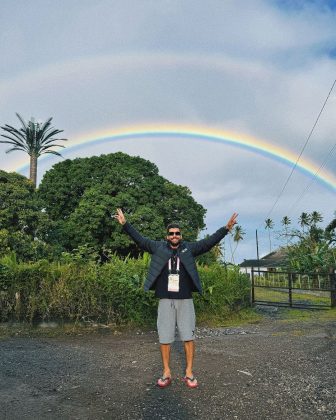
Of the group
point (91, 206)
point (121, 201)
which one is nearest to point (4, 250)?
point (91, 206)

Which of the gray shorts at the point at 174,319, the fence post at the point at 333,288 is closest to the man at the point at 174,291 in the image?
the gray shorts at the point at 174,319

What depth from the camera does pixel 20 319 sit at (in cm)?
884

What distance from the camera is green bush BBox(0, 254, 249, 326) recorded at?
8820mm

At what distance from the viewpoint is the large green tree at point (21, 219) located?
77.0 ft

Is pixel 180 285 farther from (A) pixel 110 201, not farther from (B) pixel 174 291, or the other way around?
(A) pixel 110 201

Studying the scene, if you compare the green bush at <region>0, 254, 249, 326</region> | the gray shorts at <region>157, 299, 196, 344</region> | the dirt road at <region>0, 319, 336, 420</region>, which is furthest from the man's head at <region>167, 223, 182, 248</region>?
the green bush at <region>0, 254, 249, 326</region>

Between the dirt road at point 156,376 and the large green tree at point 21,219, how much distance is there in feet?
53.5

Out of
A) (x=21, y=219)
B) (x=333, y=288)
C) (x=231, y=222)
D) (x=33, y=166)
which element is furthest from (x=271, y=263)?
(x=231, y=222)

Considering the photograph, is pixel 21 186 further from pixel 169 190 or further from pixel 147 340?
pixel 147 340

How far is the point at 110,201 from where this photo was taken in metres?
29.0

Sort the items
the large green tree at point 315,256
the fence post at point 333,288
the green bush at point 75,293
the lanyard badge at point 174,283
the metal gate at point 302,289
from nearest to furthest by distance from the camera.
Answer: the lanyard badge at point 174,283
the green bush at point 75,293
the fence post at point 333,288
the metal gate at point 302,289
the large green tree at point 315,256

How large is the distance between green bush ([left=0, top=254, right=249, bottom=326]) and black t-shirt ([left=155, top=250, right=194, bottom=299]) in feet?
14.1

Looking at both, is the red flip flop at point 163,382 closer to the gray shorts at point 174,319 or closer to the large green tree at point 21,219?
the gray shorts at point 174,319

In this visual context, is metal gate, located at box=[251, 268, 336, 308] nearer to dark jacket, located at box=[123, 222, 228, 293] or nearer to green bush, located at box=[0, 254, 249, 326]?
green bush, located at box=[0, 254, 249, 326]
